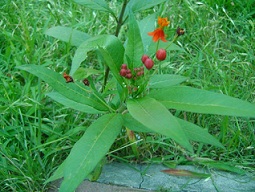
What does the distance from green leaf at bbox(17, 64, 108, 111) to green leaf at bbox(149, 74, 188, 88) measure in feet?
0.70

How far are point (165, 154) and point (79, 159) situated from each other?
0.69 meters

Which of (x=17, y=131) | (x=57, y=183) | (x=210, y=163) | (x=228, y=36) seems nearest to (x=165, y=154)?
(x=210, y=163)

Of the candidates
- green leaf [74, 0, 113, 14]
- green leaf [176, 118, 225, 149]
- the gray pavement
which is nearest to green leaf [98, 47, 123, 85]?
green leaf [176, 118, 225, 149]

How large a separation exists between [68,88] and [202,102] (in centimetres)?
49

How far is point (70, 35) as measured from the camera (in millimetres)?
1894

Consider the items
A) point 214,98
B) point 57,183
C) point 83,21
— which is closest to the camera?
point 214,98

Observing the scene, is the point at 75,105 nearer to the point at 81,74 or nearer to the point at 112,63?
the point at 112,63

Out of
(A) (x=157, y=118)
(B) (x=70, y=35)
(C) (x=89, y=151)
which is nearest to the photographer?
(A) (x=157, y=118)

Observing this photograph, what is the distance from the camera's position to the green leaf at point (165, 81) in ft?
5.41

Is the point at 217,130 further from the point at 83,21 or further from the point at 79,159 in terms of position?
the point at 83,21

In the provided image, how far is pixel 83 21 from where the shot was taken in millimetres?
2631

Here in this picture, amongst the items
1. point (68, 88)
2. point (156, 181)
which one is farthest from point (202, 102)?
point (156, 181)

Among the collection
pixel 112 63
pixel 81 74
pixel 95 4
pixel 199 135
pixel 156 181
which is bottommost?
pixel 156 181

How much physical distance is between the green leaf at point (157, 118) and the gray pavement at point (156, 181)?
517 millimetres
